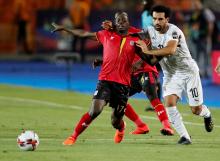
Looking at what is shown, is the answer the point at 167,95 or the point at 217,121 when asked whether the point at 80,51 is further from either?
the point at 167,95

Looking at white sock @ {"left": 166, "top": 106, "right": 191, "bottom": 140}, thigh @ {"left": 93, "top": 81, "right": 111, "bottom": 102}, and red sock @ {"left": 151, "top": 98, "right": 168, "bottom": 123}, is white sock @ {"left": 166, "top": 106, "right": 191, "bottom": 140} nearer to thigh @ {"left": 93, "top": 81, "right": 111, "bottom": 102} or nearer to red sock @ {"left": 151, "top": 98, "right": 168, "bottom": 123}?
thigh @ {"left": 93, "top": 81, "right": 111, "bottom": 102}

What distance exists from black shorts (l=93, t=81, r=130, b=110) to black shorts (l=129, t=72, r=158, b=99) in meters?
2.25

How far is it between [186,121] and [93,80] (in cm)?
1251

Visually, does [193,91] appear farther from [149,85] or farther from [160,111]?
[149,85]

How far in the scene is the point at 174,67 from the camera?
15.4 meters

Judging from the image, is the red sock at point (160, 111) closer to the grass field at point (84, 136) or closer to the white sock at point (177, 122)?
the grass field at point (84, 136)

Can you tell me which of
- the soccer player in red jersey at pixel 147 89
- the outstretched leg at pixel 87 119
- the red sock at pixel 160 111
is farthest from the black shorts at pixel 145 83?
the outstretched leg at pixel 87 119

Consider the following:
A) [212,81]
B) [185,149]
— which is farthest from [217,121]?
[212,81]

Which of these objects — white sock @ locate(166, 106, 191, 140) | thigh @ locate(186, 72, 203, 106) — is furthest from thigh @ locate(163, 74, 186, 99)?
white sock @ locate(166, 106, 191, 140)

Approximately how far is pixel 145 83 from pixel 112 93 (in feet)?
8.33

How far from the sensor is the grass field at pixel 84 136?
13.2 m

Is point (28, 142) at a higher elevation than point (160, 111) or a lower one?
higher

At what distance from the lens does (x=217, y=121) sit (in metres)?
18.9

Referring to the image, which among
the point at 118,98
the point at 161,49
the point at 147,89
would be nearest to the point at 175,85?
the point at 161,49
